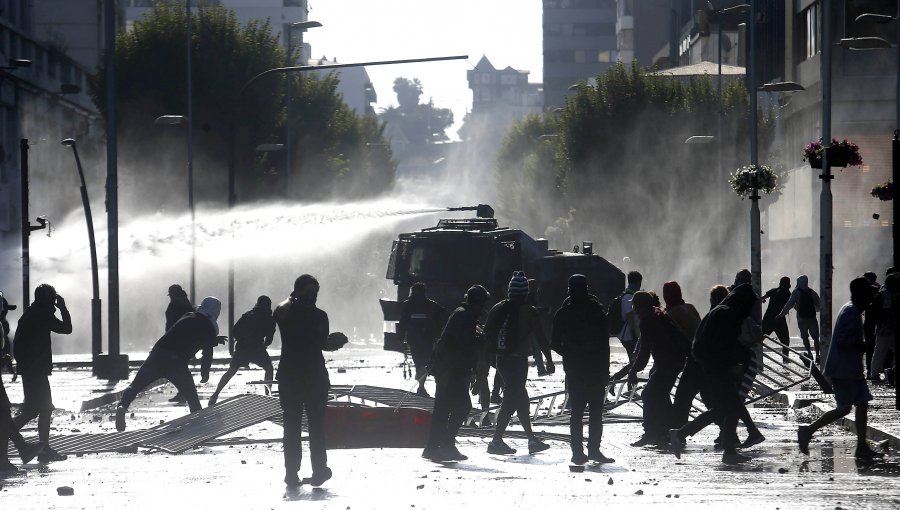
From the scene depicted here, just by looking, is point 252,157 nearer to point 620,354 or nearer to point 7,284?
point 7,284

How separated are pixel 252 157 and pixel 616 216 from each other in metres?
14.0

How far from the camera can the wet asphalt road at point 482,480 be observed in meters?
11.0

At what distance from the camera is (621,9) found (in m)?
120

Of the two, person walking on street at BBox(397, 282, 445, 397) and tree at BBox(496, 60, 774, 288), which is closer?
person walking on street at BBox(397, 282, 445, 397)

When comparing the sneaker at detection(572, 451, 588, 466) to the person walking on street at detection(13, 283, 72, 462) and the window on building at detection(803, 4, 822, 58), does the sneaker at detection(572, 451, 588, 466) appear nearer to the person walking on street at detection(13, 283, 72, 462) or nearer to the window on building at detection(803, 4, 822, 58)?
the person walking on street at detection(13, 283, 72, 462)

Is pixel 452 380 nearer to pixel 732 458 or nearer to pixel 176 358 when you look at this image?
pixel 732 458

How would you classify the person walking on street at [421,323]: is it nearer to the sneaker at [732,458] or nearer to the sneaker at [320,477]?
the sneaker at [732,458]

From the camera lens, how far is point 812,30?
48.9 metres

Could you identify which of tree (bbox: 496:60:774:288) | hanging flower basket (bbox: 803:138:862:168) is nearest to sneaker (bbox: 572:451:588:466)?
hanging flower basket (bbox: 803:138:862:168)

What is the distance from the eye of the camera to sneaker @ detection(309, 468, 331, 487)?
12.1m

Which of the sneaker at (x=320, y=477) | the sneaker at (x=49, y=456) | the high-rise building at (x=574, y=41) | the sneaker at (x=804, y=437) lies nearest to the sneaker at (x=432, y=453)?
the sneaker at (x=320, y=477)

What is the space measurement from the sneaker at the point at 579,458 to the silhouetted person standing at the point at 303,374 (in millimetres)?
2303

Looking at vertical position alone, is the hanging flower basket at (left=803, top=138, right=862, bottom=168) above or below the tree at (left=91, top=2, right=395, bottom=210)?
below

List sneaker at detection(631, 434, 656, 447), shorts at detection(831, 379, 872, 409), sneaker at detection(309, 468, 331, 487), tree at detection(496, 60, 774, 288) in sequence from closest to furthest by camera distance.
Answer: sneaker at detection(309, 468, 331, 487), shorts at detection(831, 379, 872, 409), sneaker at detection(631, 434, 656, 447), tree at detection(496, 60, 774, 288)
